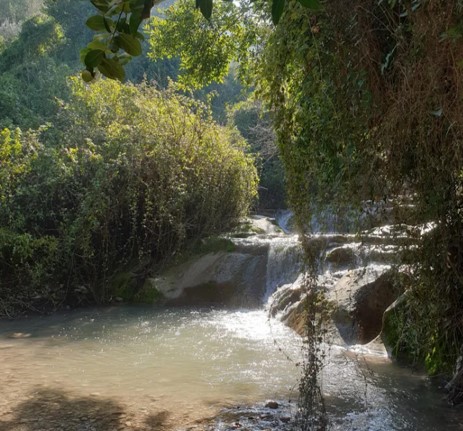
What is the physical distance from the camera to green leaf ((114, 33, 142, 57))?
1631mm

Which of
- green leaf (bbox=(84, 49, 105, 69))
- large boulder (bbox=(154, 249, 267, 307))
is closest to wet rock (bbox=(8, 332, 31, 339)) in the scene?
large boulder (bbox=(154, 249, 267, 307))

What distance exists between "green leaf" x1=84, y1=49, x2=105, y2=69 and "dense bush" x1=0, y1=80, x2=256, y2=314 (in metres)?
9.35

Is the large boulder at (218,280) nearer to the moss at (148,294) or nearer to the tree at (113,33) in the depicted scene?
the moss at (148,294)

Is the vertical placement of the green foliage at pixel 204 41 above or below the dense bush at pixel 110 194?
above

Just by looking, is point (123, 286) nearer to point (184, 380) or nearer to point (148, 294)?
point (148, 294)

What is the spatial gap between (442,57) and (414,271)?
1539mm

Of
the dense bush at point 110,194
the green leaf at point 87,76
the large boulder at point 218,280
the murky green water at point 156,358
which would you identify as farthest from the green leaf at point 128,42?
the large boulder at point 218,280

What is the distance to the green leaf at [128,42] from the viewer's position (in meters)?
1.63

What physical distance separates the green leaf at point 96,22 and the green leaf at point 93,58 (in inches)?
2.5

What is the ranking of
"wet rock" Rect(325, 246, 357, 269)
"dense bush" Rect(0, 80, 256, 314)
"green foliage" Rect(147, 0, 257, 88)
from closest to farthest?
"green foliage" Rect(147, 0, 257, 88) → "wet rock" Rect(325, 246, 357, 269) → "dense bush" Rect(0, 80, 256, 314)

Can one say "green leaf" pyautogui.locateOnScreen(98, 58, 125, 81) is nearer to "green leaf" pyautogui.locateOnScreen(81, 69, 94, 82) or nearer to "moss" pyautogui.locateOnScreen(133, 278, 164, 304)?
"green leaf" pyautogui.locateOnScreen(81, 69, 94, 82)

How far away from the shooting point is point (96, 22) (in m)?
1.58

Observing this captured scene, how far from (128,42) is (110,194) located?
9877mm

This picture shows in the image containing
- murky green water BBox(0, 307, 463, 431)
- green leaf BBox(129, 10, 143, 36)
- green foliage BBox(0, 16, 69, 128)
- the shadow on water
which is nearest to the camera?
green leaf BBox(129, 10, 143, 36)
